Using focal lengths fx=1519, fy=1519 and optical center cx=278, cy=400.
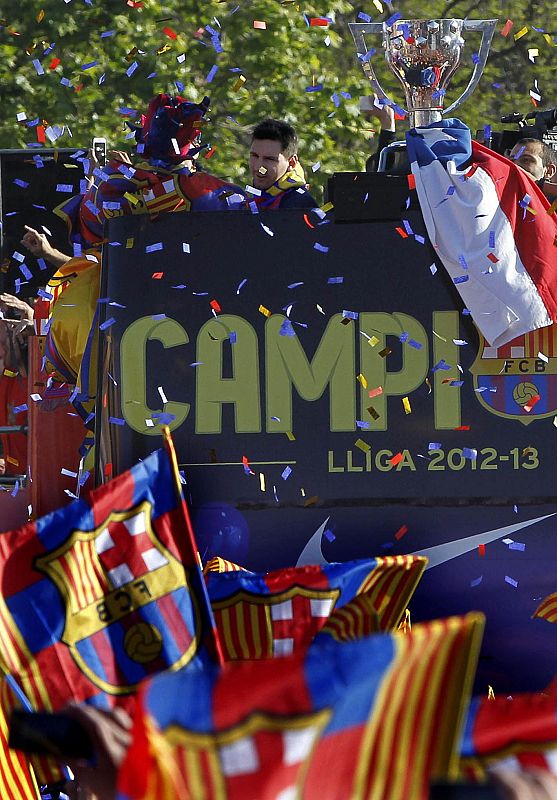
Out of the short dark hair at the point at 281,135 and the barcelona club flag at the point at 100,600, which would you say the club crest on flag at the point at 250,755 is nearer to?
the barcelona club flag at the point at 100,600

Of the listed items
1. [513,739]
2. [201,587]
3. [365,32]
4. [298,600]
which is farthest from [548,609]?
[513,739]

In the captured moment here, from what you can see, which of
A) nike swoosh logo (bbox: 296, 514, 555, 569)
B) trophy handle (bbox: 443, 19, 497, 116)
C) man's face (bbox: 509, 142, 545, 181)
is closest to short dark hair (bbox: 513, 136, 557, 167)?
man's face (bbox: 509, 142, 545, 181)

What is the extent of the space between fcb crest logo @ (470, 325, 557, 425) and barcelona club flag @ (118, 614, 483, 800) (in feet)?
8.75

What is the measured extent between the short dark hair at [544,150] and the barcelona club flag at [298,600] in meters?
3.37

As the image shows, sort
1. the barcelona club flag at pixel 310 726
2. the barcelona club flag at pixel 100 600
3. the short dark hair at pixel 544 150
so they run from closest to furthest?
the barcelona club flag at pixel 310 726, the barcelona club flag at pixel 100 600, the short dark hair at pixel 544 150

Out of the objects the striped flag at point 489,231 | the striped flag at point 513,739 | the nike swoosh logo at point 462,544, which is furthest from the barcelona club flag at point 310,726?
the striped flag at point 489,231

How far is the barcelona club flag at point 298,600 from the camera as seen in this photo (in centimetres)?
408

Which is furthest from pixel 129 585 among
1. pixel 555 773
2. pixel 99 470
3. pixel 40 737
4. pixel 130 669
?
pixel 99 470

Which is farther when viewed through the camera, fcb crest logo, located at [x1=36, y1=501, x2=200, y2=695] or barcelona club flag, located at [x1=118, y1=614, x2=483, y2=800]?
fcb crest logo, located at [x1=36, y1=501, x2=200, y2=695]

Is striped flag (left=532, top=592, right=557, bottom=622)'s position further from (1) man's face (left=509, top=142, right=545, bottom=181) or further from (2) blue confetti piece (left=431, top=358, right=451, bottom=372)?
(1) man's face (left=509, top=142, right=545, bottom=181)

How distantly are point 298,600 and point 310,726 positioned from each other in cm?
193

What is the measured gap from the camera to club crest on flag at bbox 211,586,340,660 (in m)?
4.05

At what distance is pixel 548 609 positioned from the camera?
5.02m

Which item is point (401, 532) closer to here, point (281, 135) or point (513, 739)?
point (281, 135)
